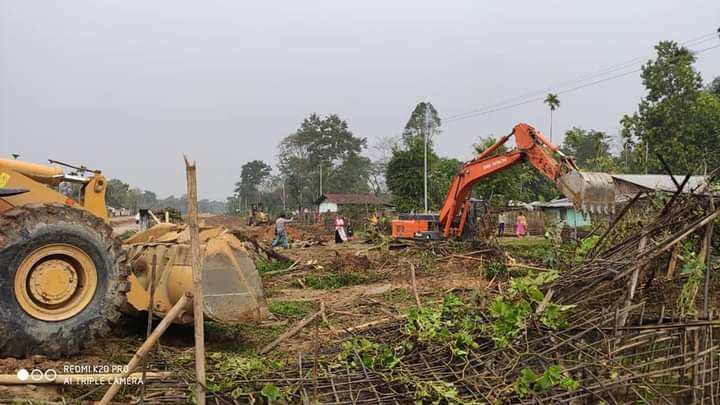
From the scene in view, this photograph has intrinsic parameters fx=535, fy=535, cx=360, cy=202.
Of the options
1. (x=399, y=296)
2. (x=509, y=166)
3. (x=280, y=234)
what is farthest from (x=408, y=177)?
(x=399, y=296)

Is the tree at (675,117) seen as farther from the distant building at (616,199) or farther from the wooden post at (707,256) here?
the wooden post at (707,256)

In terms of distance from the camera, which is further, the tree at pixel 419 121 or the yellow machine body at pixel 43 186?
the tree at pixel 419 121

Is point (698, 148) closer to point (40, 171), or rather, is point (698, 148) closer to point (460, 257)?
point (460, 257)

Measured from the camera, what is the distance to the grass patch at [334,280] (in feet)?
38.1

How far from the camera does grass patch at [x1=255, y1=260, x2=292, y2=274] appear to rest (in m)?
13.4

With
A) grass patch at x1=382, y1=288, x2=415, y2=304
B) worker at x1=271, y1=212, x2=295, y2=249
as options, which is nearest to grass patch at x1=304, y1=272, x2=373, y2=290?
grass patch at x1=382, y1=288, x2=415, y2=304

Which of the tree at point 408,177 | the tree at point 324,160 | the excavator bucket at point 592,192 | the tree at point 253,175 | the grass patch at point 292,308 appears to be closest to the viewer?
the grass patch at point 292,308

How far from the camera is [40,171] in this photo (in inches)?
251

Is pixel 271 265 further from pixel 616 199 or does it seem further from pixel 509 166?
pixel 616 199

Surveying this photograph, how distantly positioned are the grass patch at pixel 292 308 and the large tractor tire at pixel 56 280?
3308 millimetres

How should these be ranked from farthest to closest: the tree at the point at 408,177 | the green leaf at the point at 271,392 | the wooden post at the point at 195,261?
the tree at the point at 408,177 < the green leaf at the point at 271,392 < the wooden post at the point at 195,261

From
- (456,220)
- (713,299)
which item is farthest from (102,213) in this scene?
(456,220)

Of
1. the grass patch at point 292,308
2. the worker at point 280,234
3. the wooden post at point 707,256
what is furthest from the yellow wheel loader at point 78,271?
the worker at point 280,234

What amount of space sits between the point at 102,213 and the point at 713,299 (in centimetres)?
664
